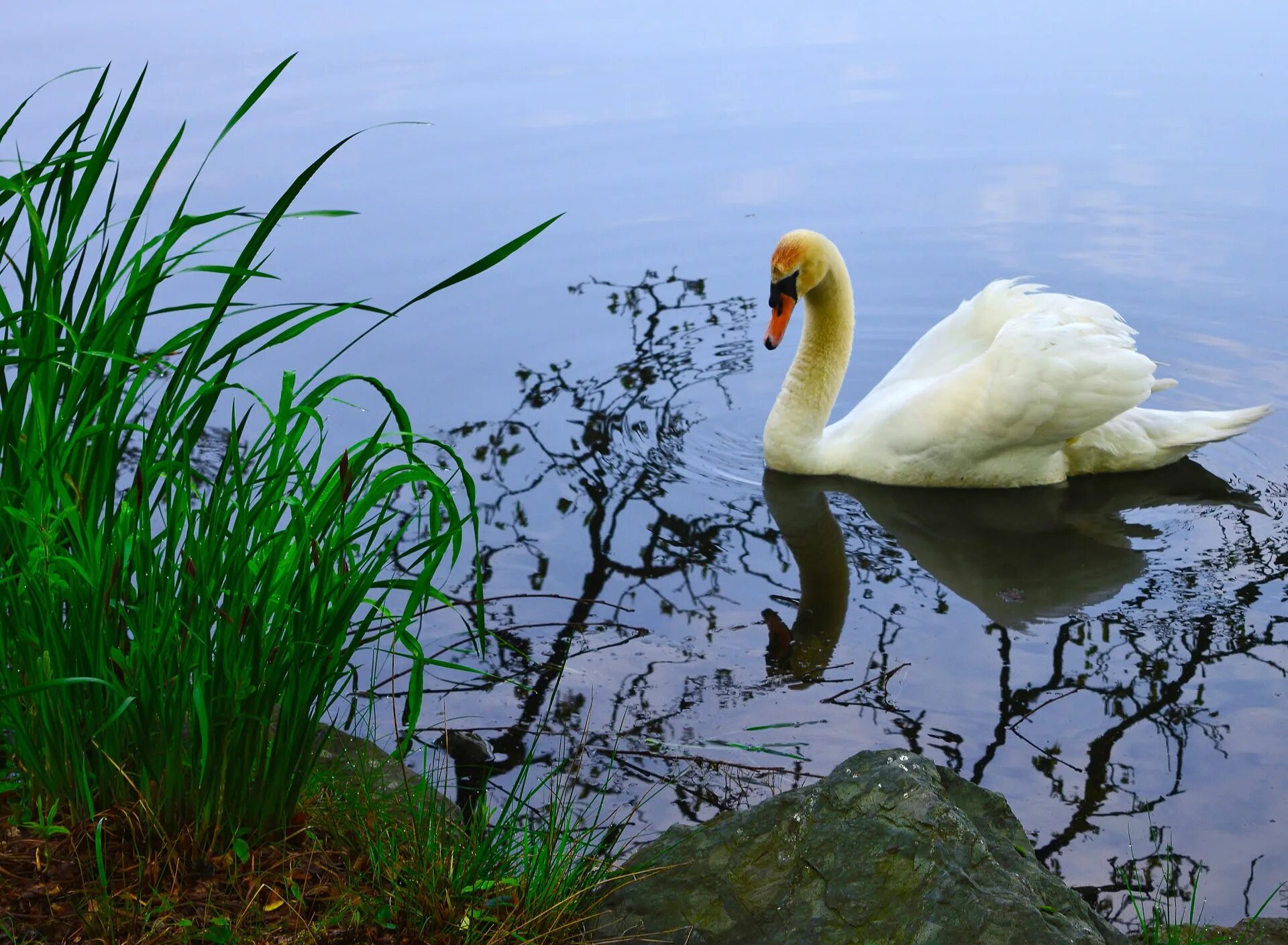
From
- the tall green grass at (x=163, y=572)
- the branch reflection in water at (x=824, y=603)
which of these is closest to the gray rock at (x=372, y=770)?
the tall green grass at (x=163, y=572)

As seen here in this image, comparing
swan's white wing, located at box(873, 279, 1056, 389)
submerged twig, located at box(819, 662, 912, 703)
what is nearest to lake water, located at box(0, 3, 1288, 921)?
submerged twig, located at box(819, 662, 912, 703)

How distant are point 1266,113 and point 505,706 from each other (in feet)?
36.0

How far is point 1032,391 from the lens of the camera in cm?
610

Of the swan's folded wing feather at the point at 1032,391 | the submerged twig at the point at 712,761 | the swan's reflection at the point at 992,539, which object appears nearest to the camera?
the submerged twig at the point at 712,761

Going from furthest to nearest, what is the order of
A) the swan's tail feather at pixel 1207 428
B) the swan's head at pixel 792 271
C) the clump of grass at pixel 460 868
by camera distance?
the swan's head at pixel 792 271
the swan's tail feather at pixel 1207 428
the clump of grass at pixel 460 868

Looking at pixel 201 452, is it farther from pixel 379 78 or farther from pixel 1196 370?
pixel 379 78

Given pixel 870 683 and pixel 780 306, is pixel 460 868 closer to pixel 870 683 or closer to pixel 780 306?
pixel 870 683

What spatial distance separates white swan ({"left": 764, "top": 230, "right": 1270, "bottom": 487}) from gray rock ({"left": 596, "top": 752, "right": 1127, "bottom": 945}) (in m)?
3.26

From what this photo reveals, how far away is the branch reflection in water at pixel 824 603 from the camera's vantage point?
4.27m

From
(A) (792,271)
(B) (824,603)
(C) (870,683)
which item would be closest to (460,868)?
(C) (870,683)

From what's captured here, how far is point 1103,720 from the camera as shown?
4.45 metres

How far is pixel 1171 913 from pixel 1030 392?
9.67 ft

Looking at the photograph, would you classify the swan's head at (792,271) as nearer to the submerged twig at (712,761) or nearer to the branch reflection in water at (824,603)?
the branch reflection in water at (824,603)

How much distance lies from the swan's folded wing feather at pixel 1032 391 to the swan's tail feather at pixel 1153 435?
23 cm
